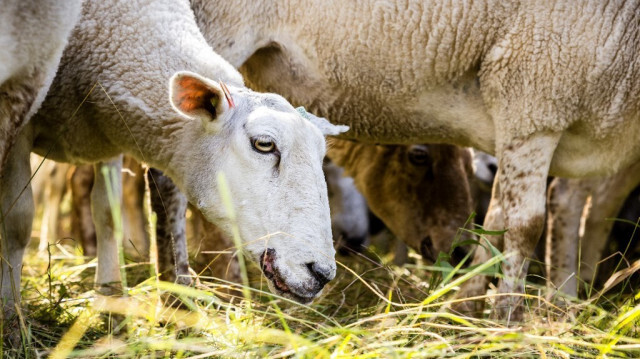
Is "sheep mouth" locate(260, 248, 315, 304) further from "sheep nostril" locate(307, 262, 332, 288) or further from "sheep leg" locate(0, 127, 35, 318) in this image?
"sheep leg" locate(0, 127, 35, 318)

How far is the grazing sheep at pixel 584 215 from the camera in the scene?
210 inches

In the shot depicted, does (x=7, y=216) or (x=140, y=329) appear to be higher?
(x=7, y=216)

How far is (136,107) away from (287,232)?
939mm

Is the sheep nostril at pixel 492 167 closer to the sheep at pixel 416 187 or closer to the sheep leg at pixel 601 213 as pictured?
the sheep at pixel 416 187

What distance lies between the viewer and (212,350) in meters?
2.90

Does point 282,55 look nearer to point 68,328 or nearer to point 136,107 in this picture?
point 136,107

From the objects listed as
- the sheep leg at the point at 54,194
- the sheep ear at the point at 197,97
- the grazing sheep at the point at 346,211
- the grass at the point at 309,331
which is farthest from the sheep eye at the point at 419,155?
the sheep leg at the point at 54,194

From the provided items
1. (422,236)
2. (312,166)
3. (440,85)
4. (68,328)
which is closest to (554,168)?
(440,85)

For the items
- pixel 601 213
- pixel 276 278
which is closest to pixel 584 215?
pixel 601 213

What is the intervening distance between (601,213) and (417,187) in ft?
3.85

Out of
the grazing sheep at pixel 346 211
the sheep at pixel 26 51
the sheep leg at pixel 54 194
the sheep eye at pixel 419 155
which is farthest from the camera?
the sheep leg at pixel 54 194

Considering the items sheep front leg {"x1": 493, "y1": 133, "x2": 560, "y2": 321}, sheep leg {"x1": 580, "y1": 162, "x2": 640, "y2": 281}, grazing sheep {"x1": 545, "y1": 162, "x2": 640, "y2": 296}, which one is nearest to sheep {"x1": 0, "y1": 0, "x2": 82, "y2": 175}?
sheep front leg {"x1": 493, "y1": 133, "x2": 560, "y2": 321}

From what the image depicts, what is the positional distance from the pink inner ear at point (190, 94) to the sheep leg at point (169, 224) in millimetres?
1189

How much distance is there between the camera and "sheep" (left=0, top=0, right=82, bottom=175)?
272 centimetres
